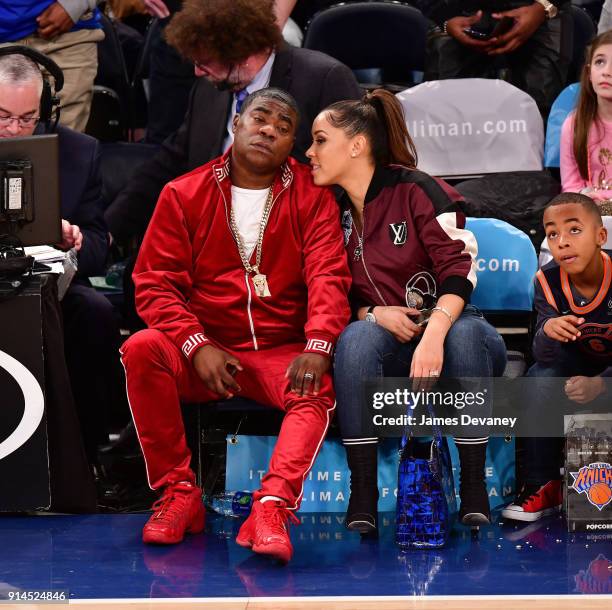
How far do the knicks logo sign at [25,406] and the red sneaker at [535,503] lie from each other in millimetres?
1533

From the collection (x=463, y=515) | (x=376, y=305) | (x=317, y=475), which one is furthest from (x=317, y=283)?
(x=463, y=515)

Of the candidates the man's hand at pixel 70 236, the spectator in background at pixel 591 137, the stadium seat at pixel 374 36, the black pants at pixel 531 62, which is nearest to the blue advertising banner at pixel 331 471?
the man's hand at pixel 70 236

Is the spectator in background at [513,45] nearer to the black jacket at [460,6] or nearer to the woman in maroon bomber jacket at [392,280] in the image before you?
the black jacket at [460,6]

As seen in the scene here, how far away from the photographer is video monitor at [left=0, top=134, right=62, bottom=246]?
12.7 feet

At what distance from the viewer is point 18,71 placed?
14.2ft

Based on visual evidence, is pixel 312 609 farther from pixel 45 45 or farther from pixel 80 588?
pixel 45 45

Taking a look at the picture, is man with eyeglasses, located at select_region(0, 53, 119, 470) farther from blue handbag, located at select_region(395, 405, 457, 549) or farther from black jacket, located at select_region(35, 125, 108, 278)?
blue handbag, located at select_region(395, 405, 457, 549)

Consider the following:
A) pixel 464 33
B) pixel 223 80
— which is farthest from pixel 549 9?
pixel 223 80

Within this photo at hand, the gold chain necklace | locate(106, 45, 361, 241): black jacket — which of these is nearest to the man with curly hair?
locate(106, 45, 361, 241): black jacket

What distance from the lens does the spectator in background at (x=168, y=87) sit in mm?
5711

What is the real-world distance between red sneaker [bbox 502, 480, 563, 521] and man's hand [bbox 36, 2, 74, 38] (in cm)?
309

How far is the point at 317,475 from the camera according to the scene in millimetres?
4008

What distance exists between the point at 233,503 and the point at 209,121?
1.60 meters

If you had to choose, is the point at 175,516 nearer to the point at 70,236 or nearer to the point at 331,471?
the point at 331,471
